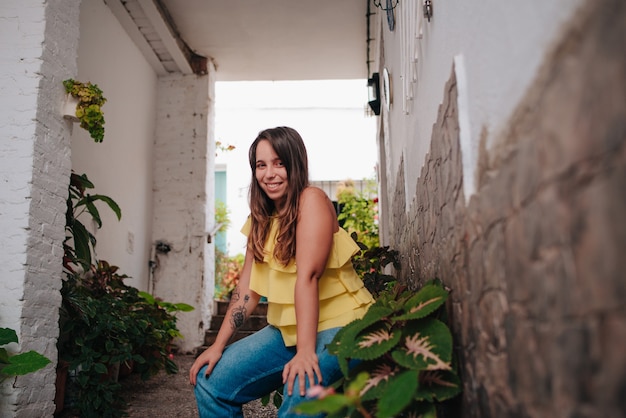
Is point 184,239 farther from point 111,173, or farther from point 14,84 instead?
point 14,84

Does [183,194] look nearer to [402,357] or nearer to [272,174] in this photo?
[272,174]

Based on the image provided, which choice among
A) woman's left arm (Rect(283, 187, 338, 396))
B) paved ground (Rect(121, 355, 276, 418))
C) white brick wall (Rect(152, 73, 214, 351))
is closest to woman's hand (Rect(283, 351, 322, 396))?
woman's left arm (Rect(283, 187, 338, 396))

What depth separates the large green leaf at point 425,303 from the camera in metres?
1.16

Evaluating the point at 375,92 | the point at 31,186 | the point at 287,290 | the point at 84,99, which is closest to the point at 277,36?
the point at 375,92

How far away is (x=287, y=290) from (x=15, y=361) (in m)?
1.26

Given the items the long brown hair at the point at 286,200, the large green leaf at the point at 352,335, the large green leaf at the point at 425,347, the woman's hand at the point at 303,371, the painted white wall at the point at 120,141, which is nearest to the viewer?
the large green leaf at the point at 425,347

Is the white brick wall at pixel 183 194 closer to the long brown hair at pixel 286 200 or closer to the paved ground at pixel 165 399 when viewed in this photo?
the paved ground at pixel 165 399

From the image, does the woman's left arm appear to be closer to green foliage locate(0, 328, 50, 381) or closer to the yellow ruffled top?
the yellow ruffled top

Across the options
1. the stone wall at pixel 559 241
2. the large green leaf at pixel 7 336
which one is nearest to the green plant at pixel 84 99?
the large green leaf at pixel 7 336

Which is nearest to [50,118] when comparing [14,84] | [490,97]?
[14,84]

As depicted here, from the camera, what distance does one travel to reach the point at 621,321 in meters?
0.51

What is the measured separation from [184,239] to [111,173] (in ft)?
4.13

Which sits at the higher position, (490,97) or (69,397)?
(490,97)

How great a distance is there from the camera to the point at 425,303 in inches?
48.1
